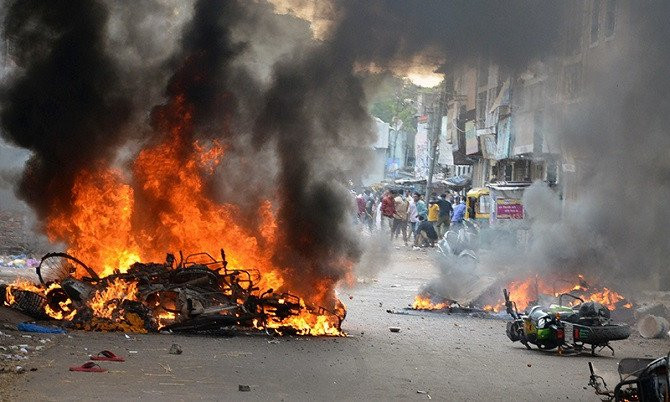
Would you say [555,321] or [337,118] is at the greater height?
[337,118]

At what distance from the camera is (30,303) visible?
12.3 metres

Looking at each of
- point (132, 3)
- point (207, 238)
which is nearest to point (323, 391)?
point (207, 238)

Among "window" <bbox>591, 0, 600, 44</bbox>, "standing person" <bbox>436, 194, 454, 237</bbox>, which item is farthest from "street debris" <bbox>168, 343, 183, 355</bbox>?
"standing person" <bbox>436, 194, 454, 237</bbox>

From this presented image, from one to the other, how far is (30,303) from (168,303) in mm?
1719

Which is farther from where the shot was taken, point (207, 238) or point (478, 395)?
point (207, 238)

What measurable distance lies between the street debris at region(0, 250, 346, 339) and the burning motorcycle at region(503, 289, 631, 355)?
2531 mm

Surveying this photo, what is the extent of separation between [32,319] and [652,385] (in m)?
8.34

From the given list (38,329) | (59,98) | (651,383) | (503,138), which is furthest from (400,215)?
(651,383)

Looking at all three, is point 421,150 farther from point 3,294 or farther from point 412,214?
point 3,294

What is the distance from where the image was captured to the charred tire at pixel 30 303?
40.5 ft

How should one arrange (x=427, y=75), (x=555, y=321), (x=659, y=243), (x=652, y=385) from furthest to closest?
(x=659, y=243)
(x=427, y=75)
(x=555, y=321)
(x=652, y=385)

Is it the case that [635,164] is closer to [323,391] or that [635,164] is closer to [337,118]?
[337,118]

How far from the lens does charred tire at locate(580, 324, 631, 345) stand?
1166 cm

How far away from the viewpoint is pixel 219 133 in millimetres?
14836
